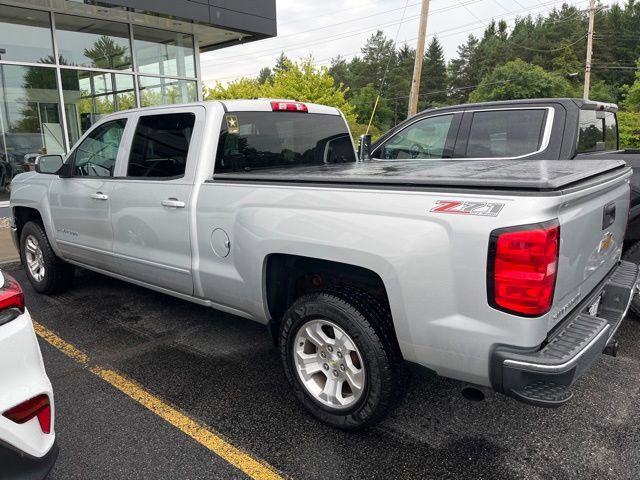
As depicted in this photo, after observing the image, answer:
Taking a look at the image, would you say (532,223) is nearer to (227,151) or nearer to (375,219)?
(375,219)

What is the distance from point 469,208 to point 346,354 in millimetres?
1094

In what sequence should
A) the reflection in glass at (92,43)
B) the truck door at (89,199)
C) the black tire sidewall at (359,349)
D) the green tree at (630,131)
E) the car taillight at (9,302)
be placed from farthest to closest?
1. the green tree at (630,131)
2. the reflection in glass at (92,43)
3. the truck door at (89,199)
4. the black tire sidewall at (359,349)
5. the car taillight at (9,302)

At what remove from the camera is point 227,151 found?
362 cm

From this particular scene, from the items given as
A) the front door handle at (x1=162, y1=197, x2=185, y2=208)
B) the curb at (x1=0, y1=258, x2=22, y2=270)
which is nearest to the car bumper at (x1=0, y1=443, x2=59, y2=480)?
the front door handle at (x1=162, y1=197, x2=185, y2=208)

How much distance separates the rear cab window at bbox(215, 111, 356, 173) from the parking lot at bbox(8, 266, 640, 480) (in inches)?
58.4

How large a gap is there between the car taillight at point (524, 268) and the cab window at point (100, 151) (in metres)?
3.36

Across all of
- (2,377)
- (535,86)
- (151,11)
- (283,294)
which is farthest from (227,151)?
(535,86)

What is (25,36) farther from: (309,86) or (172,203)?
(309,86)

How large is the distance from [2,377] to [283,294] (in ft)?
5.37

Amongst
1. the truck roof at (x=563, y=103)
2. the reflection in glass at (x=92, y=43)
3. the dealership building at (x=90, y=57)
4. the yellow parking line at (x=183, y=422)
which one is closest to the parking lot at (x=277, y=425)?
the yellow parking line at (x=183, y=422)

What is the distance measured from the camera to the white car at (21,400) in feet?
6.15

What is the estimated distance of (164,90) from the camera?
1317 cm

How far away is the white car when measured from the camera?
1874mm

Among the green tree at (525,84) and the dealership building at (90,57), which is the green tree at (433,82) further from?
the dealership building at (90,57)
